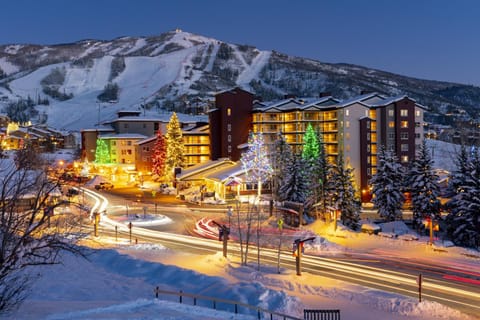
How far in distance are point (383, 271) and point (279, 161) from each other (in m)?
28.6

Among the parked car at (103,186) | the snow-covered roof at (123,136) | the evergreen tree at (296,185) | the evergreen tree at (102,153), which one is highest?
the snow-covered roof at (123,136)

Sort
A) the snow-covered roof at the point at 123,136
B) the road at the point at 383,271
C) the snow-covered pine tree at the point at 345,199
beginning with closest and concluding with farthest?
the road at the point at 383,271 → the snow-covered pine tree at the point at 345,199 → the snow-covered roof at the point at 123,136

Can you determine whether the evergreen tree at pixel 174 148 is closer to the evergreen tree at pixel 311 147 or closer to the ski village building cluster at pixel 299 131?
the ski village building cluster at pixel 299 131

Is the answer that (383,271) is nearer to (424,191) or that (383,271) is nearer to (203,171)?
(424,191)

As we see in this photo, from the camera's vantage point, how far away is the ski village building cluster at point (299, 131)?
6512cm

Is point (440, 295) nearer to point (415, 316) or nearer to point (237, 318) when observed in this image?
point (415, 316)

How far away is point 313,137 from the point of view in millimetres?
59875

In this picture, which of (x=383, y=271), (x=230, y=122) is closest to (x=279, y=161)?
(x=230, y=122)

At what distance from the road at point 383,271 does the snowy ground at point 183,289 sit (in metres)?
2.01

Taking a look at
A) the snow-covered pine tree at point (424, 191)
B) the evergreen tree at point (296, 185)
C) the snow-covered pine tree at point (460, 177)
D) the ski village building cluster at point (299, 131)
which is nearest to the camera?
the snow-covered pine tree at point (460, 177)

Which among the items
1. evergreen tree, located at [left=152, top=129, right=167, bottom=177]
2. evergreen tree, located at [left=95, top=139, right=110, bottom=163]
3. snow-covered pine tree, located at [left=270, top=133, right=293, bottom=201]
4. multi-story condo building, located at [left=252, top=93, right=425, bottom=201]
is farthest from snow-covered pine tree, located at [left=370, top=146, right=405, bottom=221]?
evergreen tree, located at [left=95, top=139, right=110, bottom=163]

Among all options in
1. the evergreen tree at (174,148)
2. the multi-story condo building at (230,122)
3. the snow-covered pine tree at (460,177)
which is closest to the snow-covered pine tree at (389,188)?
the snow-covered pine tree at (460,177)

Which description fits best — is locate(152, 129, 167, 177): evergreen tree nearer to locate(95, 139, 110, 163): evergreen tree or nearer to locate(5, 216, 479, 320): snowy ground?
locate(95, 139, 110, 163): evergreen tree

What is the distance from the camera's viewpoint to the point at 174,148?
71.4 m
